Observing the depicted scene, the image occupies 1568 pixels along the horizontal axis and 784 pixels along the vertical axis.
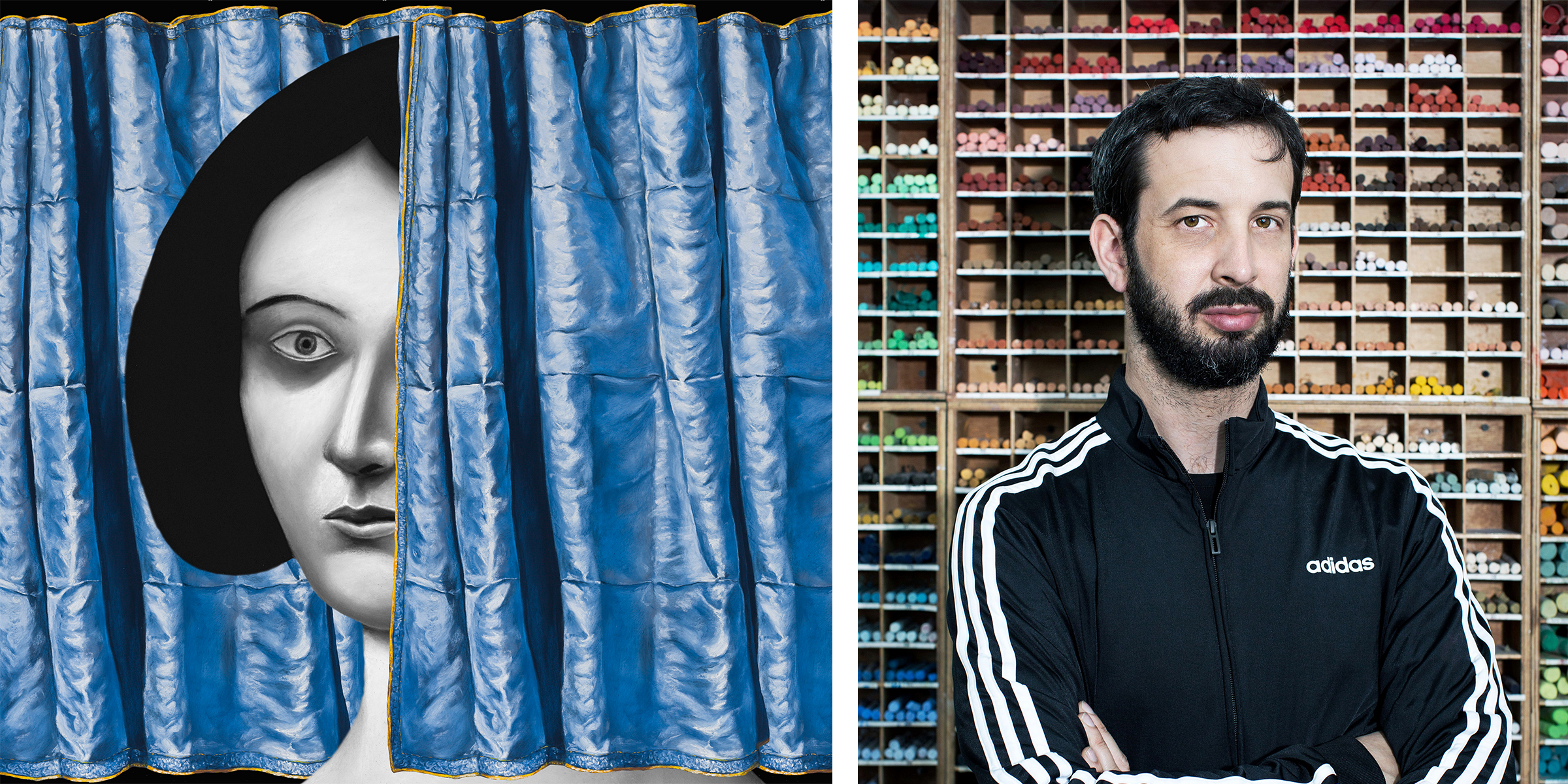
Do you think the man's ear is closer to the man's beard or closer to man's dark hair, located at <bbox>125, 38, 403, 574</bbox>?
the man's beard

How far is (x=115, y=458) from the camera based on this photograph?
1.57 meters

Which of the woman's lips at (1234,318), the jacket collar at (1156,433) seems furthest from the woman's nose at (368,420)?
the woman's lips at (1234,318)

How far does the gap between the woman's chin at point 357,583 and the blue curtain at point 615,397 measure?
49mm

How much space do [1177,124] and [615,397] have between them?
2.93 ft

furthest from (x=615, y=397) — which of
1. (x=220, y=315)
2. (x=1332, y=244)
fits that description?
(x=1332, y=244)

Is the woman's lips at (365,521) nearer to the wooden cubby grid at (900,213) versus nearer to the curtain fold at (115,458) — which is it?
the curtain fold at (115,458)

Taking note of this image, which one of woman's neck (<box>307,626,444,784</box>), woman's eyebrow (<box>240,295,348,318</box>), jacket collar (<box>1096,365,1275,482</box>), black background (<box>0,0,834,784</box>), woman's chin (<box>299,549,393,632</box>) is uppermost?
black background (<box>0,0,834,784</box>)

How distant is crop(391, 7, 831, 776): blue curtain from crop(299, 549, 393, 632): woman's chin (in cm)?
5

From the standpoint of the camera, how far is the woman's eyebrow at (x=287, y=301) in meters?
1.52

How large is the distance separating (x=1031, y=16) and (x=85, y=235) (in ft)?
6.80

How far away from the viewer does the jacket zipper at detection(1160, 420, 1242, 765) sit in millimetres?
1160

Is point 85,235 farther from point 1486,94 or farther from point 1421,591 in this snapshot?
point 1486,94

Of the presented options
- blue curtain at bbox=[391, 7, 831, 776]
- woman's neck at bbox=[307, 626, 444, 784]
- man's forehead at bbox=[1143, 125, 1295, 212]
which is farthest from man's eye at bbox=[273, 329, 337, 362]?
man's forehead at bbox=[1143, 125, 1295, 212]

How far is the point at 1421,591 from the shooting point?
1.19 m
